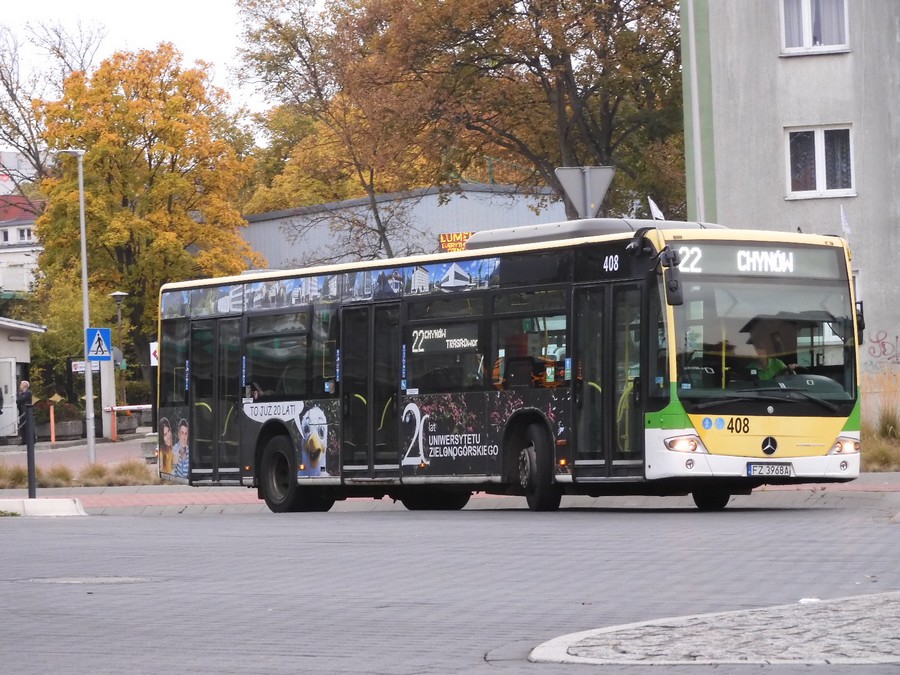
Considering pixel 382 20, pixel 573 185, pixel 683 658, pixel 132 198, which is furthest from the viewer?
pixel 132 198

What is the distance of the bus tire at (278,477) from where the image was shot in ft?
75.5

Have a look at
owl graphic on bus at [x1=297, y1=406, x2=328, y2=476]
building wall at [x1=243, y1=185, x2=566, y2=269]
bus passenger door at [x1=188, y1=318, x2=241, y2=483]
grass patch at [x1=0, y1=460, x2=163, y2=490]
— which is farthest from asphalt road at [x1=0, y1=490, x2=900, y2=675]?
building wall at [x1=243, y1=185, x2=566, y2=269]

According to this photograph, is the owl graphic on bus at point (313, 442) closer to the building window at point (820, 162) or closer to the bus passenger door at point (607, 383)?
the bus passenger door at point (607, 383)

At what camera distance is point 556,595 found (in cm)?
1043

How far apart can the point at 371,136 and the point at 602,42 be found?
19.5ft

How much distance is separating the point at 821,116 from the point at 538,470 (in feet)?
62.5

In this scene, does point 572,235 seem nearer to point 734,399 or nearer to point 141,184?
point 734,399

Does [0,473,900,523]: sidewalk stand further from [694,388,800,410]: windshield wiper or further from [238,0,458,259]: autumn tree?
[238,0,458,259]: autumn tree

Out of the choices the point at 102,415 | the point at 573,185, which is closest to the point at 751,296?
the point at 573,185

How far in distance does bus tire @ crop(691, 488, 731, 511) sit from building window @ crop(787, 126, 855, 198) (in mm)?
17284

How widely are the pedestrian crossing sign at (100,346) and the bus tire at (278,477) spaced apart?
1328 cm

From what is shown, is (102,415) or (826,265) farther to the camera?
(102,415)

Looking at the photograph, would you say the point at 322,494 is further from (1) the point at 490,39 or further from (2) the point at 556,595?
(1) the point at 490,39

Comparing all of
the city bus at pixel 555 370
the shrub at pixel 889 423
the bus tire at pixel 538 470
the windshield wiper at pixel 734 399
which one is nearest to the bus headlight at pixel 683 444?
the city bus at pixel 555 370
